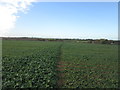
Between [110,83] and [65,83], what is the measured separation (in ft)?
10.7

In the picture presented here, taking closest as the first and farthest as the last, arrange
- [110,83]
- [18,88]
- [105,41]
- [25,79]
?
[18,88] < [25,79] < [110,83] < [105,41]

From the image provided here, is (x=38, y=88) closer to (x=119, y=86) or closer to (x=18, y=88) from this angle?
(x=18, y=88)

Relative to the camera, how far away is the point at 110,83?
31.3 feet

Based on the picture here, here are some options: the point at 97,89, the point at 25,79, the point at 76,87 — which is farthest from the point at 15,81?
the point at 97,89

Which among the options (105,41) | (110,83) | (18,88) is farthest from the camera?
(105,41)

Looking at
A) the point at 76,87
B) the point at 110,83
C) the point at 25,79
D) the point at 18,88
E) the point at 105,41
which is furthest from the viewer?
the point at 105,41

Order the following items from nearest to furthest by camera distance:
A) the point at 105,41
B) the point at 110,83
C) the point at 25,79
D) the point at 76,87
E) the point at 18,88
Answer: the point at 18,88
the point at 76,87
the point at 25,79
the point at 110,83
the point at 105,41

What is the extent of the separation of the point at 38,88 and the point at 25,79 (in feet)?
5.14

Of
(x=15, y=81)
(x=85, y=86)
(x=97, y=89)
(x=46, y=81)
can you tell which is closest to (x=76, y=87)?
(x=85, y=86)

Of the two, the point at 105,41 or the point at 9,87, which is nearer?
the point at 9,87

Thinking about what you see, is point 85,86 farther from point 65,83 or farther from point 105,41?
point 105,41

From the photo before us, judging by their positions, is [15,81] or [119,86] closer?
[15,81]

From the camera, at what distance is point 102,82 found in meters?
9.62

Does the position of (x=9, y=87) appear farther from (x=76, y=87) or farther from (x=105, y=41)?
(x=105, y=41)
